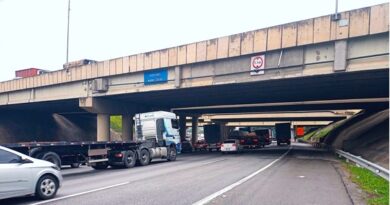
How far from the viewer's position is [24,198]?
954 cm

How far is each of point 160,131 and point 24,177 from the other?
1519 cm

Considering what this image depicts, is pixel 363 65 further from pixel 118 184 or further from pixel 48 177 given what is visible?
pixel 48 177

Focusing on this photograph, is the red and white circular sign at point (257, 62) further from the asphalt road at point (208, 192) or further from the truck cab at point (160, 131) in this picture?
the asphalt road at point (208, 192)

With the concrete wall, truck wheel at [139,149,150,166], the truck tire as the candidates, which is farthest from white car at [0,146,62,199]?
the concrete wall

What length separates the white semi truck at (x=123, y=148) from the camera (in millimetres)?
14750

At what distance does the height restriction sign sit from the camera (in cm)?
2067

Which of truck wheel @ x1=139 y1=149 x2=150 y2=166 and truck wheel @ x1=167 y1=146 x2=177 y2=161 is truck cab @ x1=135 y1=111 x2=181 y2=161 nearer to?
truck wheel @ x1=167 y1=146 x2=177 y2=161

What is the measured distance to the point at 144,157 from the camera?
68.6 feet

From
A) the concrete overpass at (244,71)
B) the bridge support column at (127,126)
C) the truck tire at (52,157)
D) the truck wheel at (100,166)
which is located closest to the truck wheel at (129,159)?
the truck wheel at (100,166)

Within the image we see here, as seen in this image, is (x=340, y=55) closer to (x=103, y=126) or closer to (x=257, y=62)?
(x=257, y=62)

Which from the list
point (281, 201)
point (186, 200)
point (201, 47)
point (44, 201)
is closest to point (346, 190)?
point (281, 201)

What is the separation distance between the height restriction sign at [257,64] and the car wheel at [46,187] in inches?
540

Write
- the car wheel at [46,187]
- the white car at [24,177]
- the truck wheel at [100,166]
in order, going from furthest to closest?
the truck wheel at [100,166], the car wheel at [46,187], the white car at [24,177]

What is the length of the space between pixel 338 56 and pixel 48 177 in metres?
14.1
